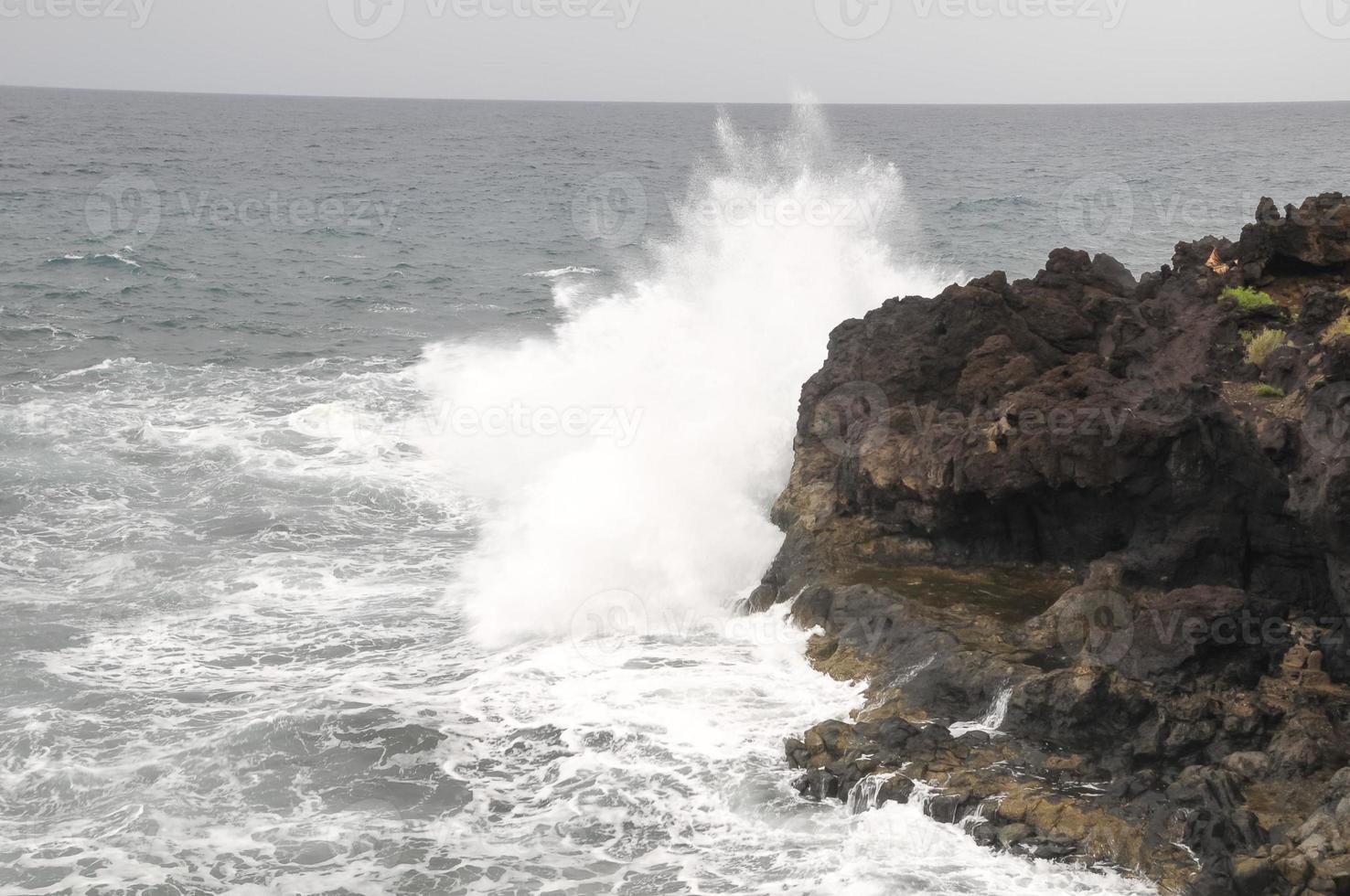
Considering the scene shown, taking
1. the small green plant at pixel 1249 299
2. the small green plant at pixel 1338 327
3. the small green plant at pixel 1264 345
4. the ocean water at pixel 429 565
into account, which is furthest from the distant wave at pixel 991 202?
the small green plant at pixel 1338 327

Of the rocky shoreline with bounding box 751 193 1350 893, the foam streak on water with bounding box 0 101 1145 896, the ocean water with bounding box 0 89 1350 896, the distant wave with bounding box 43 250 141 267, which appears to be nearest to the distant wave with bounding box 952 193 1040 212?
the ocean water with bounding box 0 89 1350 896

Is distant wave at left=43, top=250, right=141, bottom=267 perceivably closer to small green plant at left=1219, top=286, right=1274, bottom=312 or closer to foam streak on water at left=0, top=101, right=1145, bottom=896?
foam streak on water at left=0, top=101, right=1145, bottom=896

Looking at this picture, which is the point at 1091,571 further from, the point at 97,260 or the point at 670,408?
the point at 97,260

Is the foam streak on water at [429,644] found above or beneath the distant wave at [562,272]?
beneath

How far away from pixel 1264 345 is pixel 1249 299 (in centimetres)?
175

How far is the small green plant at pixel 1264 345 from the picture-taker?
1472 cm

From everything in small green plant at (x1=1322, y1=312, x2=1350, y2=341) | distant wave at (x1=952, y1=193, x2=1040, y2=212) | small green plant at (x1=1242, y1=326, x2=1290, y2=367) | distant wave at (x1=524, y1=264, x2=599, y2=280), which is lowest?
small green plant at (x1=1242, y1=326, x2=1290, y2=367)

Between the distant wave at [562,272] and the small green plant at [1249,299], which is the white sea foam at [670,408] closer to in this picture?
the small green plant at [1249,299]

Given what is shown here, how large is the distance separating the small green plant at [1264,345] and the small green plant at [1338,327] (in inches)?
19.7

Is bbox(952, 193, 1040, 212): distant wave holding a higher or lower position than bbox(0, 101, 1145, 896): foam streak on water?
higher

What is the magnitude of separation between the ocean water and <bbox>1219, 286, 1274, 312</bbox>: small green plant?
6.15 metres

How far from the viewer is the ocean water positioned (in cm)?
1008

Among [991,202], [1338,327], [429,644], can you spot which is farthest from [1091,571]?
[991,202]

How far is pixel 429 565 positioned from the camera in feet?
53.8
